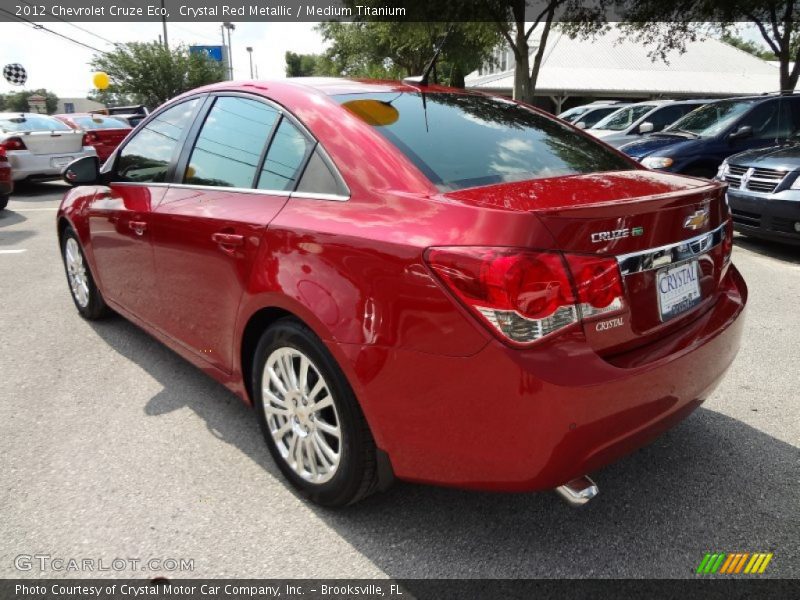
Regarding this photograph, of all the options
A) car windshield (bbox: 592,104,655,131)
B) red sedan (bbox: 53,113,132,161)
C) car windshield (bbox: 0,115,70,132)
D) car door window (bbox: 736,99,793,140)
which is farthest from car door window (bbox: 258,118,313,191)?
red sedan (bbox: 53,113,132,161)

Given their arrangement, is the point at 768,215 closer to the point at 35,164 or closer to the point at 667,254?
the point at 667,254

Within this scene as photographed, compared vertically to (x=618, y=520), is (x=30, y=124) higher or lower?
higher

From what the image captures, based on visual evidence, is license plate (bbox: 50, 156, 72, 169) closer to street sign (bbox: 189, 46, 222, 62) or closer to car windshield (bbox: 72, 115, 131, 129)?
car windshield (bbox: 72, 115, 131, 129)

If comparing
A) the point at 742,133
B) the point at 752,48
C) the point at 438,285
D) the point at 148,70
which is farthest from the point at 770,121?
the point at 752,48

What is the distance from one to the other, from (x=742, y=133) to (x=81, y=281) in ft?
26.5

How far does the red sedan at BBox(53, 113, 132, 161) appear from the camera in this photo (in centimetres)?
1368

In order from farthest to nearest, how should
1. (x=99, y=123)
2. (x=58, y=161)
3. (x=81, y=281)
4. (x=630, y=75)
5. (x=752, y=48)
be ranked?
(x=752, y=48), (x=630, y=75), (x=99, y=123), (x=58, y=161), (x=81, y=281)

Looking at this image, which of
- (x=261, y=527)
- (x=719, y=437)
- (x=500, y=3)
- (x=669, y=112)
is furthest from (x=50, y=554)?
(x=500, y=3)

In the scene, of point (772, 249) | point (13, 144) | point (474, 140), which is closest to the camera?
point (474, 140)

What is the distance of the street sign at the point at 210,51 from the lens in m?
44.1

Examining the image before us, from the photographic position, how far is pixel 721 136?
812 centimetres

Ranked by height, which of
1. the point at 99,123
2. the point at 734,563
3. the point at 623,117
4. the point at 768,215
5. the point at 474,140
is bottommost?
the point at 734,563

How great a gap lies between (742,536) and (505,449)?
42.3 inches

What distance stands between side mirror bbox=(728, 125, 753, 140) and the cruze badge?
7.47 metres
